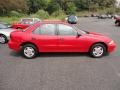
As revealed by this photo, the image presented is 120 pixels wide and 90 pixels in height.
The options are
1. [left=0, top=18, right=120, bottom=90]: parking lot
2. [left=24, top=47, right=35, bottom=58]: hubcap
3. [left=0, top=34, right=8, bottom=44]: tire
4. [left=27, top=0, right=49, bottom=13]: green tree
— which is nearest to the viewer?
[left=0, top=18, right=120, bottom=90]: parking lot

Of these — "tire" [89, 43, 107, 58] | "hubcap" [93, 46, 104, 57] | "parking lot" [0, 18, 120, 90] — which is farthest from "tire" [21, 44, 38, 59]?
"hubcap" [93, 46, 104, 57]

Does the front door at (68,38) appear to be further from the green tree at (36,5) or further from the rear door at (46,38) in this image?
the green tree at (36,5)

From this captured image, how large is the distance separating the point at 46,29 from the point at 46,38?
36 cm

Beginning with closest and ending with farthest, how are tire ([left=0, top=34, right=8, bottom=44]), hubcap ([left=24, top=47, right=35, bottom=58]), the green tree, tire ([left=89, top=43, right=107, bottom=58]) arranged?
hubcap ([left=24, top=47, right=35, bottom=58]) < tire ([left=89, top=43, right=107, bottom=58]) < tire ([left=0, top=34, right=8, bottom=44]) < the green tree

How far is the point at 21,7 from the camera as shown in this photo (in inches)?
3199

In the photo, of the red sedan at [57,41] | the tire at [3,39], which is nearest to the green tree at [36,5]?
the tire at [3,39]

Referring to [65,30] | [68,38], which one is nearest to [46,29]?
[65,30]

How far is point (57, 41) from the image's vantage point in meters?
10.5

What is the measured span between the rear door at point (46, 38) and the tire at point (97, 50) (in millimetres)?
1438

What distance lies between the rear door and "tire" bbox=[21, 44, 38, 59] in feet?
0.77

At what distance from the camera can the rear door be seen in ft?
34.3

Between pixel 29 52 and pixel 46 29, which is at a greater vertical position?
pixel 46 29

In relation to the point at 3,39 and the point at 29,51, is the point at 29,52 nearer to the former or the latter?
the point at 29,51

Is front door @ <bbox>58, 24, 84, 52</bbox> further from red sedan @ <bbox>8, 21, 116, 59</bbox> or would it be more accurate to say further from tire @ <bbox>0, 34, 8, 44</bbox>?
tire @ <bbox>0, 34, 8, 44</bbox>
